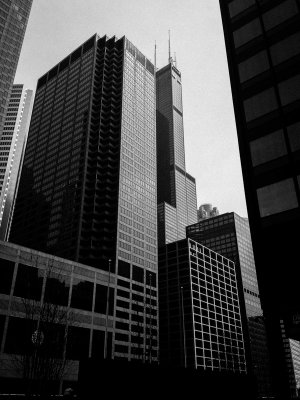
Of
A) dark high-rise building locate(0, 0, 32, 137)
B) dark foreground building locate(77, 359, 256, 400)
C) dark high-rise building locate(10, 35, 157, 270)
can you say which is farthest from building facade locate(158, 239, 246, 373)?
dark foreground building locate(77, 359, 256, 400)

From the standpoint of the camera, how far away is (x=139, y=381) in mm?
21531

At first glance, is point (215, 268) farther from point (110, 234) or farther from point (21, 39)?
point (21, 39)

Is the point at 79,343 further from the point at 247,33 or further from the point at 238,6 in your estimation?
the point at 238,6

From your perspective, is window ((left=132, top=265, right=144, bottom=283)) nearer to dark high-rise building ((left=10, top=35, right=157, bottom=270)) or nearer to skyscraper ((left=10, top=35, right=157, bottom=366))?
skyscraper ((left=10, top=35, right=157, bottom=366))

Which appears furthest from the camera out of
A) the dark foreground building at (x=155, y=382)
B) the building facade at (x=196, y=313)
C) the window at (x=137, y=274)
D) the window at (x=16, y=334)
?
the building facade at (x=196, y=313)

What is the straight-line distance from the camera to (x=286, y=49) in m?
27.2

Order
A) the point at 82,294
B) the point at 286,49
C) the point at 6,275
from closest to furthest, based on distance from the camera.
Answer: the point at 286,49 → the point at 6,275 → the point at 82,294

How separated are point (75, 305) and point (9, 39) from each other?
294 ft

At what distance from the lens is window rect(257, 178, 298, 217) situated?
2353 cm

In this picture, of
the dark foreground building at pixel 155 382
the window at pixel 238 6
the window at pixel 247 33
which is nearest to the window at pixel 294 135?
the window at pixel 247 33

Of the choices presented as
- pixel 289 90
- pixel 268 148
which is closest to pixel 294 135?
pixel 268 148

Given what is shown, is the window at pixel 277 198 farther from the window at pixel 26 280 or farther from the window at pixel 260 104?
the window at pixel 26 280

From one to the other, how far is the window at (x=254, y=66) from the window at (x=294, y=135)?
5.67m

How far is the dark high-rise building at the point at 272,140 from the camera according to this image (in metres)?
23.0
